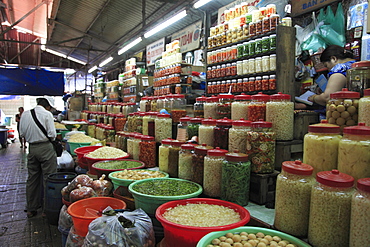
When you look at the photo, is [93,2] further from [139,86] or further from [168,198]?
[168,198]

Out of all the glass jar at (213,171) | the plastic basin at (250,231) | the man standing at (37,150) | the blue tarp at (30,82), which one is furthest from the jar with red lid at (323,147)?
the blue tarp at (30,82)

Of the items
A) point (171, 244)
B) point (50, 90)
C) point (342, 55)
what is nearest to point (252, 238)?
point (171, 244)

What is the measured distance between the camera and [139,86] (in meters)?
8.00

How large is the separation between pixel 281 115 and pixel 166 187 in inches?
35.9

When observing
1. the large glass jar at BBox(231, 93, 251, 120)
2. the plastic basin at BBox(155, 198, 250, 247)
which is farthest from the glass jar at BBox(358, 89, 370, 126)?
the large glass jar at BBox(231, 93, 251, 120)

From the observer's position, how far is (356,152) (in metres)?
1.08

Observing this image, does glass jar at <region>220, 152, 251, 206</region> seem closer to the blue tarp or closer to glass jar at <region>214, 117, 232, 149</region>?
glass jar at <region>214, 117, 232, 149</region>

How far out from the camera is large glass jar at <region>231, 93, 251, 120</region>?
6.72ft

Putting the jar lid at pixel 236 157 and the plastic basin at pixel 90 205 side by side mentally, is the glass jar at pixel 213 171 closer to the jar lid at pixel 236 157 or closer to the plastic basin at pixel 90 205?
the jar lid at pixel 236 157

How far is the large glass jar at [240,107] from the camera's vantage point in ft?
6.72

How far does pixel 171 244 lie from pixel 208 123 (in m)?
1.05

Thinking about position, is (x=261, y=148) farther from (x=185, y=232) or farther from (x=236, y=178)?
(x=185, y=232)

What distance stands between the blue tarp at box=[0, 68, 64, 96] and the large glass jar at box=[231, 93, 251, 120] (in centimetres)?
1467

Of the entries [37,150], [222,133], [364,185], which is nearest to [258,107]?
[222,133]
